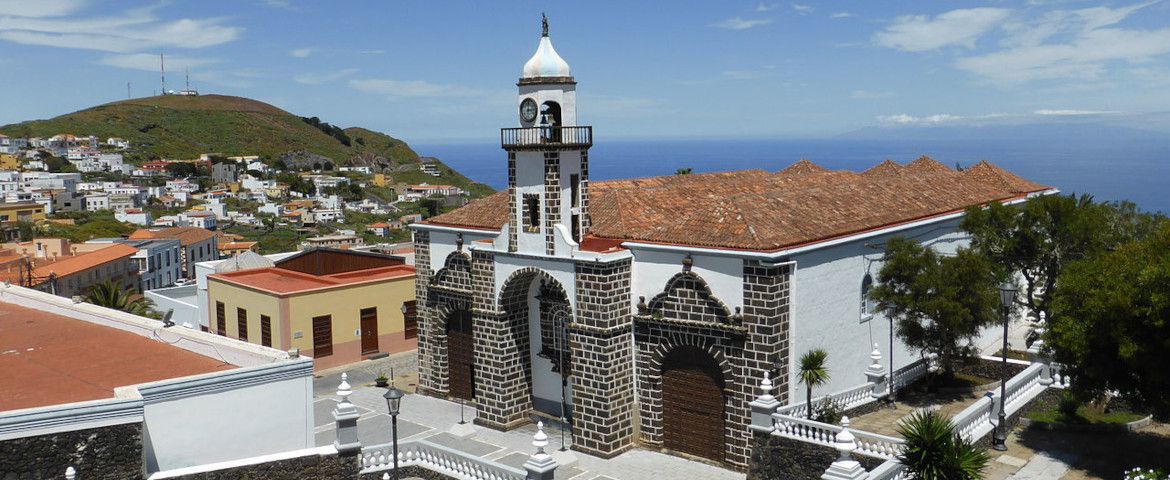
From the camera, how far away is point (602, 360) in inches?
900

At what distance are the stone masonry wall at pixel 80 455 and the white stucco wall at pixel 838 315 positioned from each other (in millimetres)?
13925

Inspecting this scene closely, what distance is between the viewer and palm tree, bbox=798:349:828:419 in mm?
21312

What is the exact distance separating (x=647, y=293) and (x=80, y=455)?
42.0 feet

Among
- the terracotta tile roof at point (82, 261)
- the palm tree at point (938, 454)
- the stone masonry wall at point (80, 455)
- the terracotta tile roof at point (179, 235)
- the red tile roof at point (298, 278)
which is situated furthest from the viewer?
the terracotta tile roof at point (179, 235)

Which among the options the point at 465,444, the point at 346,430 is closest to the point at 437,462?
the point at 346,430

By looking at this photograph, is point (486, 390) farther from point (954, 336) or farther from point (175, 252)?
point (175, 252)

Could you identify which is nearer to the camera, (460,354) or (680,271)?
(680,271)

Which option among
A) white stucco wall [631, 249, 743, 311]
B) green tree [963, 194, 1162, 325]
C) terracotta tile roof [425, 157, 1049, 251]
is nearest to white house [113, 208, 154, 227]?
terracotta tile roof [425, 157, 1049, 251]

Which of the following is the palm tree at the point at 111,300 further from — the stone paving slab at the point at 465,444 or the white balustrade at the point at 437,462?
the white balustrade at the point at 437,462

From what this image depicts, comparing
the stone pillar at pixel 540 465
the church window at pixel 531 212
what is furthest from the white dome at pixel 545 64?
the stone pillar at pixel 540 465

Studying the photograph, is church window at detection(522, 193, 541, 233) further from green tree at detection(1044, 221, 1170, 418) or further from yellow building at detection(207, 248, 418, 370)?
green tree at detection(1044, 221, 1170, 418)

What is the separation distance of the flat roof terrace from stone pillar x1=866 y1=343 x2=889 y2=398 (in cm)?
1529

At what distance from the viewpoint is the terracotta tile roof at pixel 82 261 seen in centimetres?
4542

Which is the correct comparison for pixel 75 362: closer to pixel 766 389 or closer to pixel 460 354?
pixel 460 354
